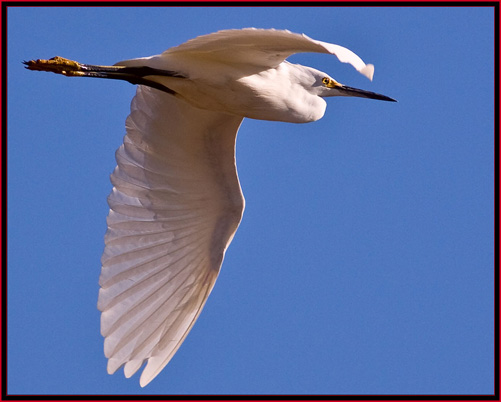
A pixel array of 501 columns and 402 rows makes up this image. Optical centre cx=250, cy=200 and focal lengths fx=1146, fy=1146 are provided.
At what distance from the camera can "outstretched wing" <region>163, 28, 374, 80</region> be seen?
6484mm

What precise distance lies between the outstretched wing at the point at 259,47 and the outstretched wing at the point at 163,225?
1.08 m

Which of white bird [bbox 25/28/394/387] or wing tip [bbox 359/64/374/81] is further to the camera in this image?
white bird [bbox 25/28/394/387]

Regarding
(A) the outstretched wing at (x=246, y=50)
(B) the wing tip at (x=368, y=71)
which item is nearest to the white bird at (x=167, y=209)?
(A) the outstretched wing at (x=246, y=50)

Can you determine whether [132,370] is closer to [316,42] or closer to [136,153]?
[136,153]

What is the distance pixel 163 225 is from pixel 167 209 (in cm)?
13

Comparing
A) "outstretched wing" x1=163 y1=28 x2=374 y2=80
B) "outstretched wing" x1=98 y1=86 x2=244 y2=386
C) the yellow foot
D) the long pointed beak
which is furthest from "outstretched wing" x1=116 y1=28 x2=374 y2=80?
the long pointed beak

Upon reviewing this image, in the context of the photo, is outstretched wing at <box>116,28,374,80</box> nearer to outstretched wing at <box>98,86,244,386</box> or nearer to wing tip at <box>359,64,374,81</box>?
wing tip at <box>359,64,374,81</box>

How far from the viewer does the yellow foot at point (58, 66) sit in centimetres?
793

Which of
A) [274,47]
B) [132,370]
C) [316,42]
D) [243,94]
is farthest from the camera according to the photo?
[132,370]

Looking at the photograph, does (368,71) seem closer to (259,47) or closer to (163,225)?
(259,47)

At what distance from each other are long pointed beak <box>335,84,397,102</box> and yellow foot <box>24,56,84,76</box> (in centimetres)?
199

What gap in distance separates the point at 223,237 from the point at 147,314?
34.1 inches

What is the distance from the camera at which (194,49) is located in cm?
742

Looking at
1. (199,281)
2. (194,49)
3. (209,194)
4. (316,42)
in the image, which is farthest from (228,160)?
(316,42)
